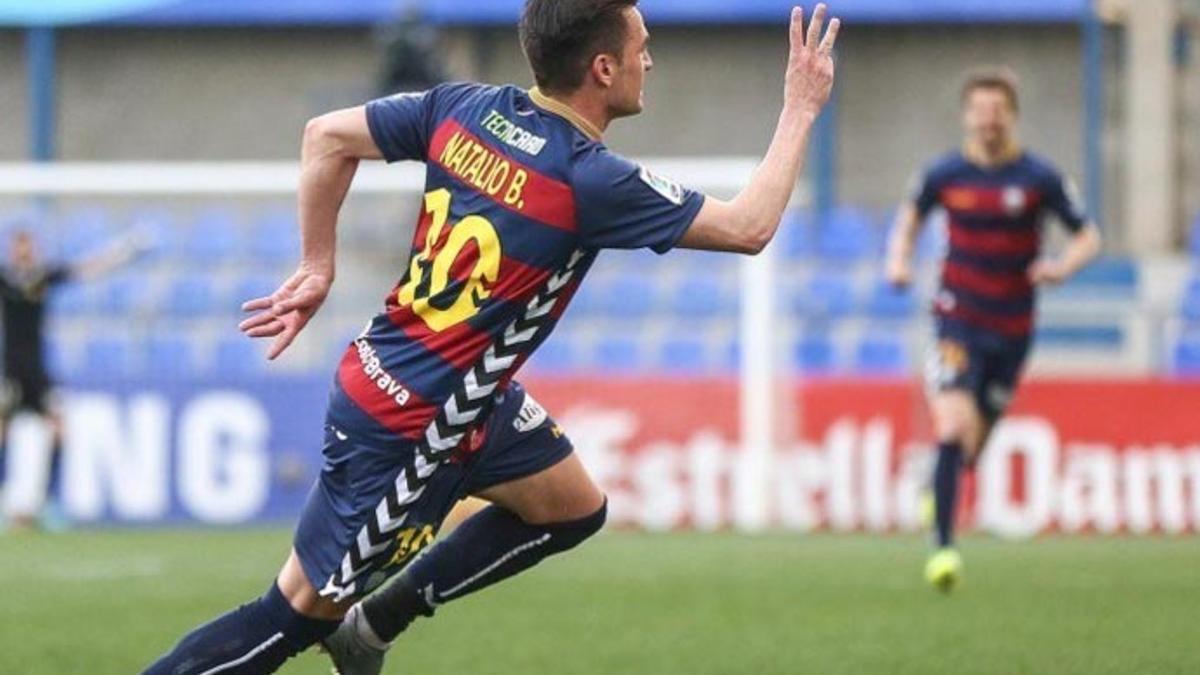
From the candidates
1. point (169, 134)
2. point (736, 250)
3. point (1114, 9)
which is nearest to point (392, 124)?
point (736, 250)

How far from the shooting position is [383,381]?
6465mm

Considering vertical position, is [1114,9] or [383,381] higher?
[1114,9]

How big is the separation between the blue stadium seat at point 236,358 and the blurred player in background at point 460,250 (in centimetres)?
1229

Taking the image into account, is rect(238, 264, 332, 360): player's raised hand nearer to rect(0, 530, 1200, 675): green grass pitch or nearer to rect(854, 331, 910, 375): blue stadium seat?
rect(0, 530, 1200, 675): green grass pitch

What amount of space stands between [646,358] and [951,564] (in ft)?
25.8

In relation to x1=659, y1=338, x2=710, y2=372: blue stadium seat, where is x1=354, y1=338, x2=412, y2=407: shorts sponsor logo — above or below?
above

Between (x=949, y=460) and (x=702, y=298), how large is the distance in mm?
6872

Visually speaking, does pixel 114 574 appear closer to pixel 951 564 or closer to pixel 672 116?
pixel 951 564

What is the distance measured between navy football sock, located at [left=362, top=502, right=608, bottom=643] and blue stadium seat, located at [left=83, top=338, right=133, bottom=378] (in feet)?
38.0

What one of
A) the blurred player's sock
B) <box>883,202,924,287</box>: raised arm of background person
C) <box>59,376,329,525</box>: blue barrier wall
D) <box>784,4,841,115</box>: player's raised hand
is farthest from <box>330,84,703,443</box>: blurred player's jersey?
<box>59,376,329,525</box>: blue barrier wall

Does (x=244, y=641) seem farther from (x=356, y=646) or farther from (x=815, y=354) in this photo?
(x=815, y=354)

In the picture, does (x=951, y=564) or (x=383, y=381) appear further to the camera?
(x=951, y=564)

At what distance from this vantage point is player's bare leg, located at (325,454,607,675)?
7.23 meters

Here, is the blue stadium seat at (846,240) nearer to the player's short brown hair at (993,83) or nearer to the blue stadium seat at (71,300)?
the blue stadium seat at (71,300)
